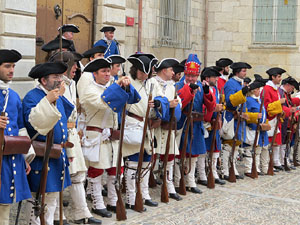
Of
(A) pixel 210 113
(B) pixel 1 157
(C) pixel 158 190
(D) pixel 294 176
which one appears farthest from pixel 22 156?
(D) pixel 294 176

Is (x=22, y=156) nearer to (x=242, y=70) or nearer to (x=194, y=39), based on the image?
(x=242, y=70)

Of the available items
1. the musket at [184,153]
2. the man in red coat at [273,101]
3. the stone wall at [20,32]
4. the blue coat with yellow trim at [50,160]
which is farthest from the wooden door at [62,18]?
the blue coat with yellow trim at [50,160]

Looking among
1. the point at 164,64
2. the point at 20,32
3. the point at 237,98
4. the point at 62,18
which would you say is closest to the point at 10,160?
the point at 164,64

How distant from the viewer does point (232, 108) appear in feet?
26.5

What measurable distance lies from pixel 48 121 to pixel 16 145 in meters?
0.32

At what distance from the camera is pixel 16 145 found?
406cm

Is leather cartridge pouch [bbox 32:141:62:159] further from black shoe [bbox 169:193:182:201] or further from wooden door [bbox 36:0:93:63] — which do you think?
wooden door [bbox 36:0:93:63]

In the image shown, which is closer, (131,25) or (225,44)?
(131,25)

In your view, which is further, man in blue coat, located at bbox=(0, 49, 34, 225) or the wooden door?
the wooden door

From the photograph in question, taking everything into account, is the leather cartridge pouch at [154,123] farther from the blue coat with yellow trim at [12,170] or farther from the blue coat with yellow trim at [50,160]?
the blue coat with yellow trim at [12,170]

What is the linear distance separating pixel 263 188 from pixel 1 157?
4.67 metres

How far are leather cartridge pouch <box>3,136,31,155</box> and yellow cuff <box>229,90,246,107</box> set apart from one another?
4.31 meters

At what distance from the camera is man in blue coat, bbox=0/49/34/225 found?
4078mm

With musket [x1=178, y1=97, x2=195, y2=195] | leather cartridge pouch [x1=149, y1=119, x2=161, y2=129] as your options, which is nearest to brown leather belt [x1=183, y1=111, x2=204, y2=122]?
musket [x1=178, y1=97, x2=195, y2=195]
